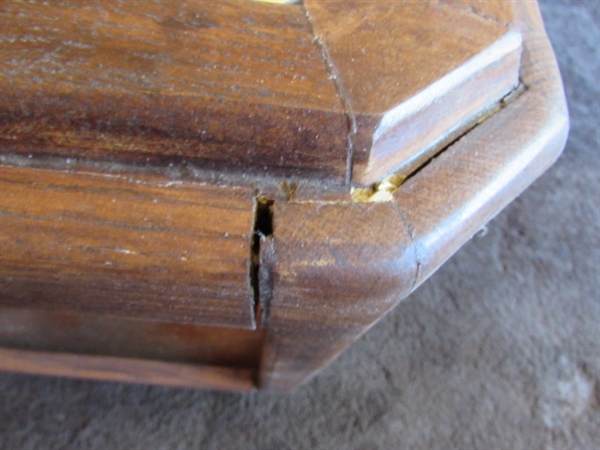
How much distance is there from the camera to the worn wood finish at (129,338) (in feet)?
1.79

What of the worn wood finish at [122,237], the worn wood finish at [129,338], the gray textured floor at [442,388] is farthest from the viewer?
the gray textured floor at [442,388]

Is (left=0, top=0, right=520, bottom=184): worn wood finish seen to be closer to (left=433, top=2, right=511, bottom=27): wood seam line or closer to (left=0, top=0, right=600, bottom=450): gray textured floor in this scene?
(left=433, top=2, right=511, bottom=27): wood seam line

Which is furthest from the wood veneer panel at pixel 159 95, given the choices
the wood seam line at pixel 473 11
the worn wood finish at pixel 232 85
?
the wood seam line at pixel 473 11

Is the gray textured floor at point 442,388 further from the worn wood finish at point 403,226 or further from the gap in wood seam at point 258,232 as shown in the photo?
the gap in wood seam at point 258,232

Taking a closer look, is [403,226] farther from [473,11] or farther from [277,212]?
[473,11]

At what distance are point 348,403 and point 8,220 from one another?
20.6 inches

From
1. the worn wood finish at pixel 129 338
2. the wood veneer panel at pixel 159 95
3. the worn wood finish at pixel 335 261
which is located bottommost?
the worn wood finish at pixel 129 338

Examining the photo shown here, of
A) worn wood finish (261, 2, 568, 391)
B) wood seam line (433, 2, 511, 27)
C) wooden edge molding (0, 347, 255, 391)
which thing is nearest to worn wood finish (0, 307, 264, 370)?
wooden edge molding (0, 347, 255, 391)

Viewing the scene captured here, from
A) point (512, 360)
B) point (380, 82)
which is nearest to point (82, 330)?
point (380, 82)

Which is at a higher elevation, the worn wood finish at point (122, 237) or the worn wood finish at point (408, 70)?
the worn wood finish at point (408, 70)

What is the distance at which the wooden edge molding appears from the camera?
0.64 meters

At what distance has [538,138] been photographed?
0.41m

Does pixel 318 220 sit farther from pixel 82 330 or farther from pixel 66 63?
pixel 82 330

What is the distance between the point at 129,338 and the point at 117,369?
80 millimetres
